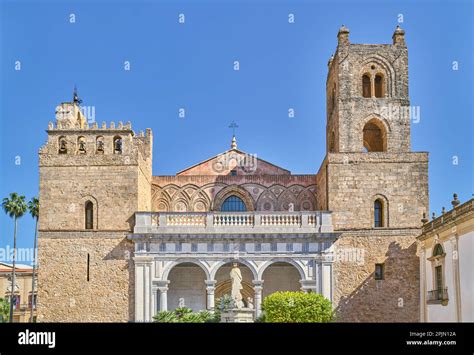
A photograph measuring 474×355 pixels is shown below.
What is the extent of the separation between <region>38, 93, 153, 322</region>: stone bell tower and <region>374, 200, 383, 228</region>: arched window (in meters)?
10.7

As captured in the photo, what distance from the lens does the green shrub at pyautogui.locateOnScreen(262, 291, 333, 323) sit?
27.7 metres

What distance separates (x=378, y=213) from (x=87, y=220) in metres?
13.1

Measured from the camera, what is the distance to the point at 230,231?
106 feet

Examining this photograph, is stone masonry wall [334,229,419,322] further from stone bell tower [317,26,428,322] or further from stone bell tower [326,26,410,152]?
stone bell tower [326,26,410,152]

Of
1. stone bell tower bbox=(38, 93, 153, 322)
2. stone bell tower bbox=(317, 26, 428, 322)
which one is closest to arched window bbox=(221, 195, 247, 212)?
stone bell tower bbox=(317, 26, 428, 322)

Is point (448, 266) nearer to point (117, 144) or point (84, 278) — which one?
point (84, 278)

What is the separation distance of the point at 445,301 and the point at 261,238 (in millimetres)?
8482

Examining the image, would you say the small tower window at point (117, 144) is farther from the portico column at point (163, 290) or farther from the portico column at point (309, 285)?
the portico column at point (309, 285)

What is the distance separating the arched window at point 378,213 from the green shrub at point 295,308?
558 centimetres

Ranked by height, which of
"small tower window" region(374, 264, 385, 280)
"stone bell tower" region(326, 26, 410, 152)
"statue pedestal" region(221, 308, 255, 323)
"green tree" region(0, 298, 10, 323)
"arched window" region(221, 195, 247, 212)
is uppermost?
"stone bell tower" region(326, 26, 410, 152)

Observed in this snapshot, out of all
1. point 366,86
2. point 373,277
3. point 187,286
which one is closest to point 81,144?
point 187,286

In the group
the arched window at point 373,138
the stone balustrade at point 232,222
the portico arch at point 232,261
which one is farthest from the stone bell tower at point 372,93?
the portico arch at point 232,261

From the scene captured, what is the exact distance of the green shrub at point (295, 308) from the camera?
90.7 ft
